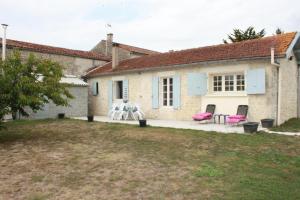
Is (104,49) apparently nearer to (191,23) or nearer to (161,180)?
(191,23)

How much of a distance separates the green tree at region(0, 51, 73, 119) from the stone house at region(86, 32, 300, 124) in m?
7.11

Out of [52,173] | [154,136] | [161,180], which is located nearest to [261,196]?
[161,180]

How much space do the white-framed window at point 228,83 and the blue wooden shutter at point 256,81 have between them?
79 cm

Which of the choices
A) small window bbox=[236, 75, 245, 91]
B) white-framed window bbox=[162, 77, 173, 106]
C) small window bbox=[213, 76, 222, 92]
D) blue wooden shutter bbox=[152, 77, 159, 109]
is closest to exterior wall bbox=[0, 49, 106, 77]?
blue wooden shutter bbox=[152, 77, 159, 109]

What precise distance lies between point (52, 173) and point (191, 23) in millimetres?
20268

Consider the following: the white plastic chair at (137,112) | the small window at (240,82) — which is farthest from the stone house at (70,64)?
the small window at (240,82)

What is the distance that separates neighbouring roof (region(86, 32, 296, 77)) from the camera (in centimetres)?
1339

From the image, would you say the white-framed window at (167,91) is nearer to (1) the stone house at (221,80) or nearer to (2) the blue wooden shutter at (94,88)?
(1) the stone house at (221,80)

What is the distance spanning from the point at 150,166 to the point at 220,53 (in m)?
9.74

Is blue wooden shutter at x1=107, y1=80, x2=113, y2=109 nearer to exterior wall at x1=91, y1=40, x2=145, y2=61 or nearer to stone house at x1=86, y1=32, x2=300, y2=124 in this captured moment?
stone house at x1=86, y1=32, x2=300, y2=124

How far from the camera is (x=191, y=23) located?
80.3 ft

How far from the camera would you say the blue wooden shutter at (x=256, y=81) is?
12.9 metres

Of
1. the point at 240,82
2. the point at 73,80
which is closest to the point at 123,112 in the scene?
the point at 73,80

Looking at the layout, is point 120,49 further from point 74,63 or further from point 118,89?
point 118,89
